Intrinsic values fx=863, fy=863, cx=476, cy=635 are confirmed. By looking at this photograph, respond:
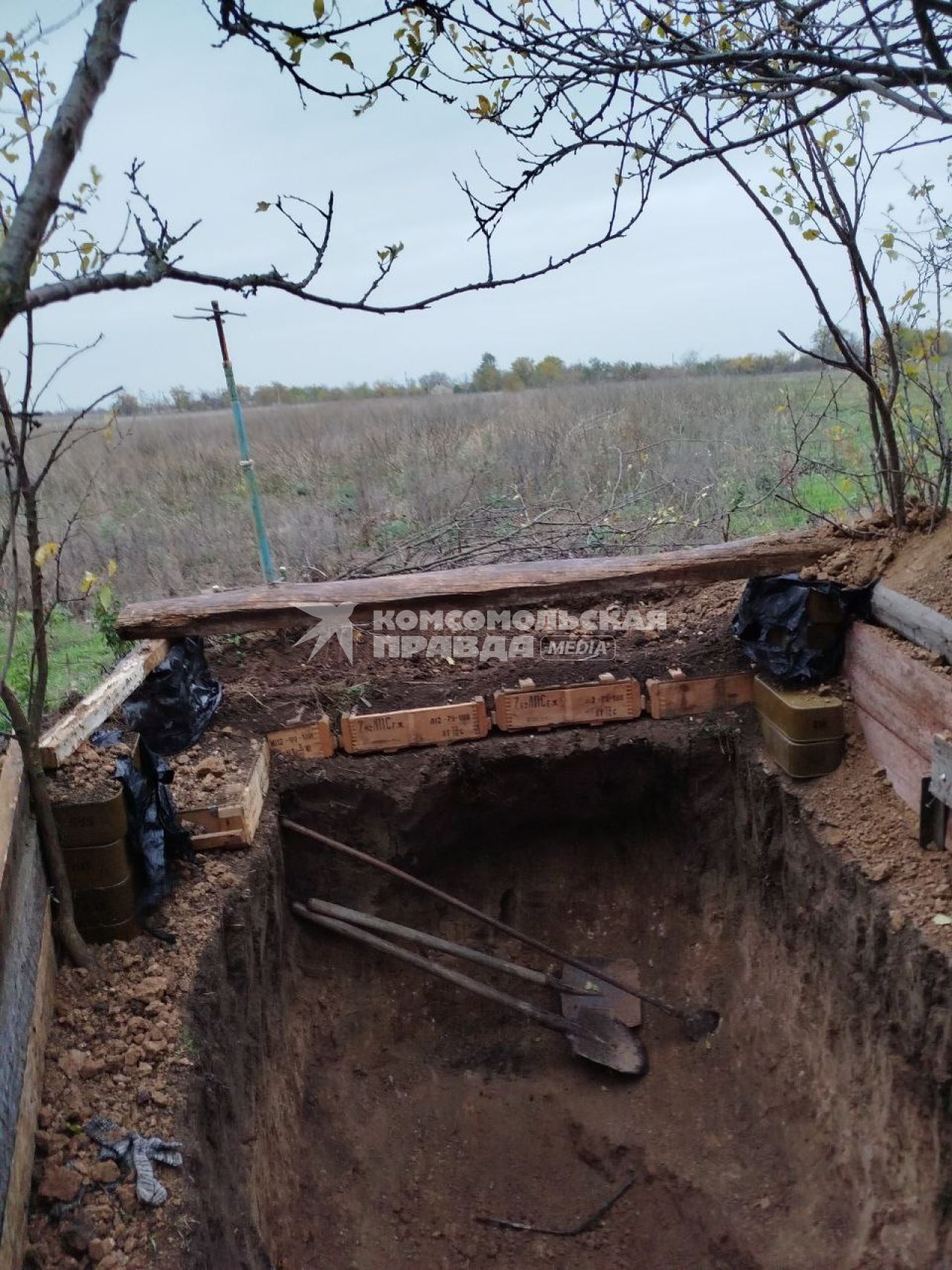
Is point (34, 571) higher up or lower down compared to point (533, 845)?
higher up

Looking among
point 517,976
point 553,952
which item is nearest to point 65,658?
point 517,976

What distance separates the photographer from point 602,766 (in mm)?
4371

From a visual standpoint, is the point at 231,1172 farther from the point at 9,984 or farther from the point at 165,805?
the point at 165,805

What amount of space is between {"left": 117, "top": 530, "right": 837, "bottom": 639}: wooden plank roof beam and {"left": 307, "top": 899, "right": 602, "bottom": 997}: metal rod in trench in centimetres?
139

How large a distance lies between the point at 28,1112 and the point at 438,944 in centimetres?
189

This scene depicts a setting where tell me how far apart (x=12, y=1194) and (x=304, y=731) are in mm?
2351

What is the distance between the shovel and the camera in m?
3.91

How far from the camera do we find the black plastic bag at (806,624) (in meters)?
3.94

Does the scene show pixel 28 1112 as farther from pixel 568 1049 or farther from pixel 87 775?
pixel 568 1049

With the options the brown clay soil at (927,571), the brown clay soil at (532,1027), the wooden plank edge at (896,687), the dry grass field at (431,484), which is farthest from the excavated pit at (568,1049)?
the dry grass field at (431,484)

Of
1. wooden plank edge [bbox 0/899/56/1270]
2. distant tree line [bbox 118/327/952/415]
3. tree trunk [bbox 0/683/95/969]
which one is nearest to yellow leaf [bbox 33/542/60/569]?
tree trunk [bbox 0/683/95/969]

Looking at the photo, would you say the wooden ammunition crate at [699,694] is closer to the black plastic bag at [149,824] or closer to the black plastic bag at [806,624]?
the black plastic bag at [806,624]

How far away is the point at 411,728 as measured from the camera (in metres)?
4.27

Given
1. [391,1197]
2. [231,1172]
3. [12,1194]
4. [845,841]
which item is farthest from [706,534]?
[12,1194]
